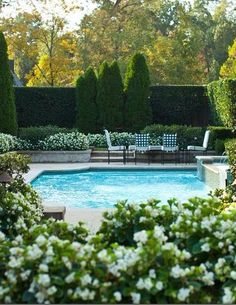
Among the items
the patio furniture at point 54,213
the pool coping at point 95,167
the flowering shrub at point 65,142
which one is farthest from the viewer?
the flowering shrub at point 65,142

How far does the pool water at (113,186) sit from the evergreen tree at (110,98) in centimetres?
511

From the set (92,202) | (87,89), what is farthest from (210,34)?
(92,202)

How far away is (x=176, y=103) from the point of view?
23.8 meters

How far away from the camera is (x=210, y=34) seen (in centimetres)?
4569

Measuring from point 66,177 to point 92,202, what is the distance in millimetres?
4504

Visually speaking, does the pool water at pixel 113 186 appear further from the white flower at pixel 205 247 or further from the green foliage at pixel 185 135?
the white flower at pixel 205 247

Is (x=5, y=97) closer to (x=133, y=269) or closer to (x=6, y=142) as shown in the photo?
(x=6, y=142)

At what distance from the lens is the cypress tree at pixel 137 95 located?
2292cm

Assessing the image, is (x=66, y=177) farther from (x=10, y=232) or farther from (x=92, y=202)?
(x=10, y=232)

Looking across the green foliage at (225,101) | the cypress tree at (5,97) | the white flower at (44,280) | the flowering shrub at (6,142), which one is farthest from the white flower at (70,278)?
the cypress tree at (5,97)

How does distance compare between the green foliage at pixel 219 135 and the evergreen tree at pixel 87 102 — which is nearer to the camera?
the green foliage at pixel 219 135

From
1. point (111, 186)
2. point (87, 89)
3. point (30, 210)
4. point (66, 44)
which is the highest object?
point (66, 44)

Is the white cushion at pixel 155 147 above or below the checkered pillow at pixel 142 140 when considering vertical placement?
below

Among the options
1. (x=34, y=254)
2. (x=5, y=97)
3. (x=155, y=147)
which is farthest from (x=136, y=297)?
(x=5, y=97)
